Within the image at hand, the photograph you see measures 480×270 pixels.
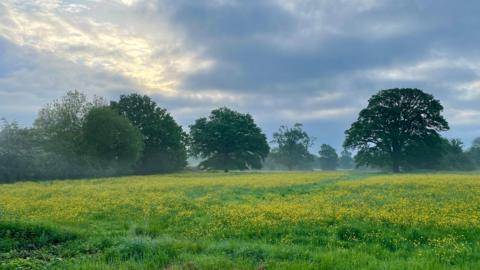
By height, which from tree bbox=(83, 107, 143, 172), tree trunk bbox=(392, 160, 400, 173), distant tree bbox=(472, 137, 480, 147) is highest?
distant tree bbox=(472, 137, 480, 147)

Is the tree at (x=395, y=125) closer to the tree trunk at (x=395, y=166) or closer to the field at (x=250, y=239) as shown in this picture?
the tree trunk at (x=395, y=166)

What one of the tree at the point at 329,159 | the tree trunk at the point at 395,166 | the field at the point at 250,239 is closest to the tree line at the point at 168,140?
the tree trunk at the point at 395,166

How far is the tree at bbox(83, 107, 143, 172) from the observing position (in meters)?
65.4

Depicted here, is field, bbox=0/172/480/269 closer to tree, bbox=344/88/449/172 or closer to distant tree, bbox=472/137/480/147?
tree, bbox=344/88/449/172

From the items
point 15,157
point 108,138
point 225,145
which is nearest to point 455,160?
point 225,145

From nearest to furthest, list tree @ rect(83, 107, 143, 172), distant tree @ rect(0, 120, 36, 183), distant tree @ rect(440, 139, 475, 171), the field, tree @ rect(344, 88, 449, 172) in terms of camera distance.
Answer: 1. the field
2. distant tree @ rect(0, 120, 36, 183)
3. tree @ rect(83, 107, 143, 172)
4. tree @ rect(344, 88, 449, 172)
5. distant tree @ rect(440, 139, 475, 171)

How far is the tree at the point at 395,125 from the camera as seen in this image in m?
74.7

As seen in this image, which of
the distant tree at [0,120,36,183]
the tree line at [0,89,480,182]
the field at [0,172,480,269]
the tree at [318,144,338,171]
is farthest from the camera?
the tree at [318,144,338,171]

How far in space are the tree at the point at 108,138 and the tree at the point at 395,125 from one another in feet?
144

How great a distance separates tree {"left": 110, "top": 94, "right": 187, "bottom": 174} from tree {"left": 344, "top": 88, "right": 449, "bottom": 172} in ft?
127

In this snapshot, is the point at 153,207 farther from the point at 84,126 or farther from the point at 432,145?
the point at 432,145

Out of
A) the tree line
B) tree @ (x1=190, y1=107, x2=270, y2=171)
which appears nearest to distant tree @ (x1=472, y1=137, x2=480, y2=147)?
the tree line

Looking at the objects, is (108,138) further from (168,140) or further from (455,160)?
(455,160)

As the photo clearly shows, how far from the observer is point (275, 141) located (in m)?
160
